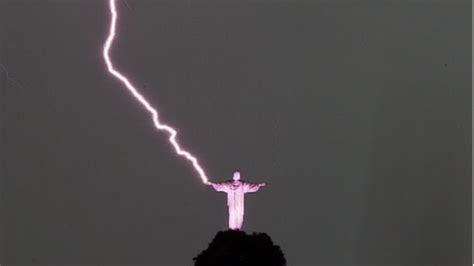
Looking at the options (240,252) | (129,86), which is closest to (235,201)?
(240,252)

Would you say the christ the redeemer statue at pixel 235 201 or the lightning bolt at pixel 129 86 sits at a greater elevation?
the lightning bolt at pixel 129 86

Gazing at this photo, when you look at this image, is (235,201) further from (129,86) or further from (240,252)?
(129,86)

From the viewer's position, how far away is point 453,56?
2.82m

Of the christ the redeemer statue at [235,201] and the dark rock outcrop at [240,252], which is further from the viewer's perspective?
the christ the redeemer statue at [235,201]

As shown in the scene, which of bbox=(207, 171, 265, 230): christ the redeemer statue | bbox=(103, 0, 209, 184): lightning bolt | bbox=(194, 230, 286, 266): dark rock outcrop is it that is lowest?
bbox=(194, 230, 286, 266): dark rock outcrop

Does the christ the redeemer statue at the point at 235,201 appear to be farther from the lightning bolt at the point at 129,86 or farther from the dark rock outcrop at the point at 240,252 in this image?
the lightning bolt at the point at 129,86

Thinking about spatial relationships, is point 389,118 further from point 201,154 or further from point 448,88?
point 201,154

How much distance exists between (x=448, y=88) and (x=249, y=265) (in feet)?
4.42

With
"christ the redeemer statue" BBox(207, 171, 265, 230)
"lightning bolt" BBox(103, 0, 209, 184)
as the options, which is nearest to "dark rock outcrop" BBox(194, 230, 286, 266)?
"christ the redeemer statue" BBox(207, 171, 265, 230)

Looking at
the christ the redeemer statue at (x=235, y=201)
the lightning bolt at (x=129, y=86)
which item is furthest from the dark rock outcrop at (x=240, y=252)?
the lightning bolt at (x=129, y=86)

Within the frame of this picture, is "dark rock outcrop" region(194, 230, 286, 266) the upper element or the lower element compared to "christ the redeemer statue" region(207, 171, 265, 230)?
lower

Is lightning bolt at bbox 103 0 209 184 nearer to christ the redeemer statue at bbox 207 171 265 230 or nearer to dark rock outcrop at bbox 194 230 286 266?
christ the redeemer statue at bbox 207 171 265 230

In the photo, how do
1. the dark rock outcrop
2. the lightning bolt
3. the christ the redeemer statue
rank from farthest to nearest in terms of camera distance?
1. the lightning bolt
2. the christ the redeemer statue
3. the dark rock outcrop

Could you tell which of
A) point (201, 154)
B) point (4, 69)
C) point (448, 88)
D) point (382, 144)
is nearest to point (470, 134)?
point (448, 88)
